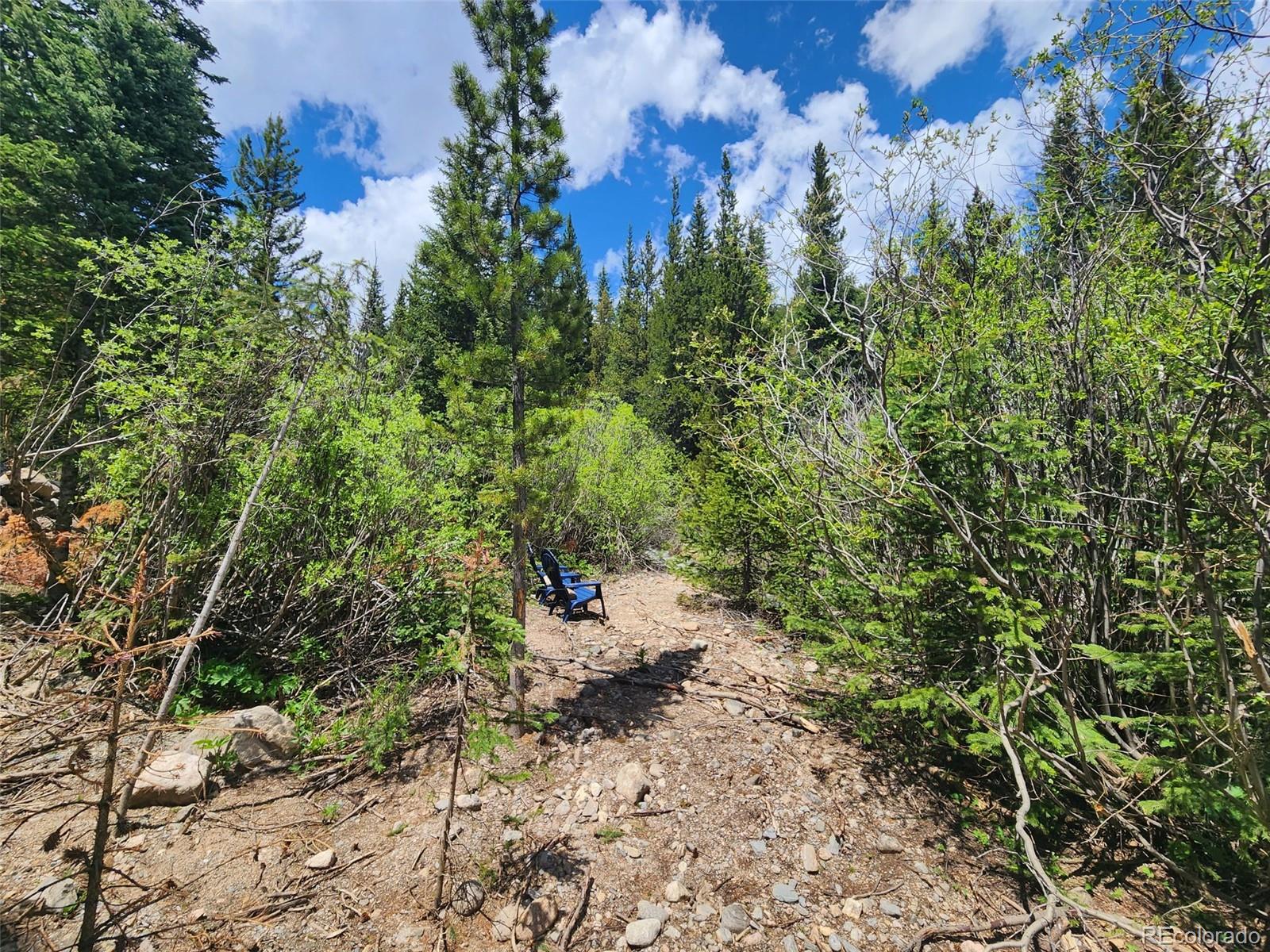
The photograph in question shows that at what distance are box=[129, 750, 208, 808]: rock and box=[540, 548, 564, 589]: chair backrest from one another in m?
4.13

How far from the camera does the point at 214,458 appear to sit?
13.9 ft

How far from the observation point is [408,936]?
7.92 ft

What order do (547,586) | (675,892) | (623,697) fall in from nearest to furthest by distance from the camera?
(675,892) < (623,697) < (547,586)

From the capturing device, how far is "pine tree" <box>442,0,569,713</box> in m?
3.99

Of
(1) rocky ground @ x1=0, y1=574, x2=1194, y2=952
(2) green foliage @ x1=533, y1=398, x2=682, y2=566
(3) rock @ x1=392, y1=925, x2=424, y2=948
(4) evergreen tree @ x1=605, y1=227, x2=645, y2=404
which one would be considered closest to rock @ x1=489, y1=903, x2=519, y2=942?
(1) rocky ground @ x1=0, y1=574, x2=1194, y2=952

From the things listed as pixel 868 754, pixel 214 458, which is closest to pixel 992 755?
pixel 868 754

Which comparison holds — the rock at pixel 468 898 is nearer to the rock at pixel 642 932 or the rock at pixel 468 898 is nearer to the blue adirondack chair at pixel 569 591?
the rock at pixel 642 932

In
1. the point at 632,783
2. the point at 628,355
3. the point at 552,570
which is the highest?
the point at 628,355

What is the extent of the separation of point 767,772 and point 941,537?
2.30 meters

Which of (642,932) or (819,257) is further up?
(819,257)

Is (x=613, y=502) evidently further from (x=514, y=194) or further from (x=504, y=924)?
(x=504, y=924)

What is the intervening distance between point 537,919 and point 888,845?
2.23 metres

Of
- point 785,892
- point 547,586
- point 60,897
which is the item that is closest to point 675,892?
point 785,892

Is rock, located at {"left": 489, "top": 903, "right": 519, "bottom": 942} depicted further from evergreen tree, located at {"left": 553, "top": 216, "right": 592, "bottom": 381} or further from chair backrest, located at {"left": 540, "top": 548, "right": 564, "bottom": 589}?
chair backrest, located at {"left": 540, "top": 548, "right": 564, "bottom": 589}
